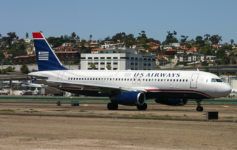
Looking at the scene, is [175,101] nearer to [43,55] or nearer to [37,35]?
[43,55]

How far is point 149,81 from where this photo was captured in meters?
46.6

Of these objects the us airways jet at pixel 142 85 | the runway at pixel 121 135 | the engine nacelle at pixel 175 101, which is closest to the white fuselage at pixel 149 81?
the us airways jet at pixel 142 85

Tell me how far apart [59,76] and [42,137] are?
103 ft

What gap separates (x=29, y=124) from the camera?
89.7 feet

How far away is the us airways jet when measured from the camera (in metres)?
44.4

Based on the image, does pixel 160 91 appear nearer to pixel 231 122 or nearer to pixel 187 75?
pixel 187 75

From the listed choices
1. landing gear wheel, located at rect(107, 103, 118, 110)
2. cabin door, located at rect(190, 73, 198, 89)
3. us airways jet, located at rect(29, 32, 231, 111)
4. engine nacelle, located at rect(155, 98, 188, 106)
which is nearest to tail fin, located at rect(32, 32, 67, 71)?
us airways jet, located at rect(29, 32, 231, 111)

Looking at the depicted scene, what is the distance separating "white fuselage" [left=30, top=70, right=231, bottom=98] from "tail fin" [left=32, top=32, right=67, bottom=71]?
1.65 m

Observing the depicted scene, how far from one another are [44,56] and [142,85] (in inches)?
543

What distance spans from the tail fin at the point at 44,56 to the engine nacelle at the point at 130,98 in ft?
36.7

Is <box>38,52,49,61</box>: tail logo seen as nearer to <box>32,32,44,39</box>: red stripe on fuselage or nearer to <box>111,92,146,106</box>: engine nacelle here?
Result: <box>32,32,44,39</box>: red stripe on fuselage

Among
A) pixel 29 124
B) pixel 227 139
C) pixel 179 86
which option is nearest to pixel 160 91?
pixel 179 86

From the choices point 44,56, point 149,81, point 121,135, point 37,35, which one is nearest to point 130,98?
point 149,81

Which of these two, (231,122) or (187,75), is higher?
(187,75)
